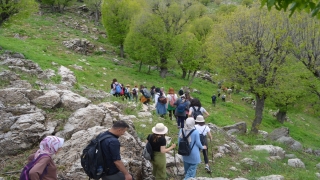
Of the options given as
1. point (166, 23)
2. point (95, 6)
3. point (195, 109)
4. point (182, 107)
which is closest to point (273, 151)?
point (182, 107)

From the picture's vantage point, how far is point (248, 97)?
40.0 meters

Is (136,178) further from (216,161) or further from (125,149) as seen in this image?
(216,161)

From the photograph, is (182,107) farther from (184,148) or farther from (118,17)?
(118,17)

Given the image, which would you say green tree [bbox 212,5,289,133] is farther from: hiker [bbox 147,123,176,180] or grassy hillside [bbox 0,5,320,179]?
hiker [bbox 147,123,176,180]

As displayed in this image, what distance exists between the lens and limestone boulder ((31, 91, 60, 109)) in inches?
383

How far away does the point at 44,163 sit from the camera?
4762 millimetres

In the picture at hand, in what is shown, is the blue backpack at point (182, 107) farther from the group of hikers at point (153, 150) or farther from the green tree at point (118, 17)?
the green tree at point (118, 17)

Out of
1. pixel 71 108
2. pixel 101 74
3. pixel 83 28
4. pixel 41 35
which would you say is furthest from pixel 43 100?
pixel 83 28

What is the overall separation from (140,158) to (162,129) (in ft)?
4.16

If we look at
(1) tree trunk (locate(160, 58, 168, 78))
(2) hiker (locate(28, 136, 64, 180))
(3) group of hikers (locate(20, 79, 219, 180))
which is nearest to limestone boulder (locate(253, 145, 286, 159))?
(3) group of hikers (locate(20, 79, 219, 180))

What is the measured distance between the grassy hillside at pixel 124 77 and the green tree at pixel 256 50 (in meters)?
3.52

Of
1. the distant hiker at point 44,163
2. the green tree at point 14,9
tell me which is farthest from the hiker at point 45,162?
the green tree at point 14,9

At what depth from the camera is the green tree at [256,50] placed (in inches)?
630

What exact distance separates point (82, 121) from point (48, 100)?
6.73ft
